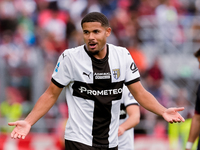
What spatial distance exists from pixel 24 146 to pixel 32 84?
160 centimetres

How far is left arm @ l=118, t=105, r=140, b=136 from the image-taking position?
493 cm

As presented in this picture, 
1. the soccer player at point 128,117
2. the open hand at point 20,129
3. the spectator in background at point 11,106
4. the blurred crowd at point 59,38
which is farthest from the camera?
the spectator in background at point 11,106

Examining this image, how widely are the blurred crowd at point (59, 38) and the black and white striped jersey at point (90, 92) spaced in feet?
17.8

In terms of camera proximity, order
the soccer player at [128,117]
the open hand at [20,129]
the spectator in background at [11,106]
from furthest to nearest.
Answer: the spectator in background at [11,106] < the soccer player at [128,117] < the open hand at [20,129]

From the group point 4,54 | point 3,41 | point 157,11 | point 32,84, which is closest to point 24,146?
point 32,84

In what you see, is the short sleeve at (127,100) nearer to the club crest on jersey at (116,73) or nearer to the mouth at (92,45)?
the club crest on jersey at (116,73)

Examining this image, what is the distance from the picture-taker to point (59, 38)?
38.1 ft

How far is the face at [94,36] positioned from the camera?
4078 millimetres

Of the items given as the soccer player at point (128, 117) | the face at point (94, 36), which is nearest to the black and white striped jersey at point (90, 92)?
the face at point (94, 36)

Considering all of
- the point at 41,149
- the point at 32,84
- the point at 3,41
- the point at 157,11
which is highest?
the point at 157,11

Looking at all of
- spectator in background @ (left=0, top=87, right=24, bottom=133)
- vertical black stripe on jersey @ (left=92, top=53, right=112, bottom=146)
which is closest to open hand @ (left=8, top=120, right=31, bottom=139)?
vertical black stripe on jersey @ (left=92, top=53, right=112, bottom=146)

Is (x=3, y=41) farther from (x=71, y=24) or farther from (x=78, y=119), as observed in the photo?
(x=78, y=119)

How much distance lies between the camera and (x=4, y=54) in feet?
36.7

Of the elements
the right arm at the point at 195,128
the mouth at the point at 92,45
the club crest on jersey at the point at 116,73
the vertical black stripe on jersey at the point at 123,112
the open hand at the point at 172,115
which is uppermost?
the mouth at the point at 92,45
